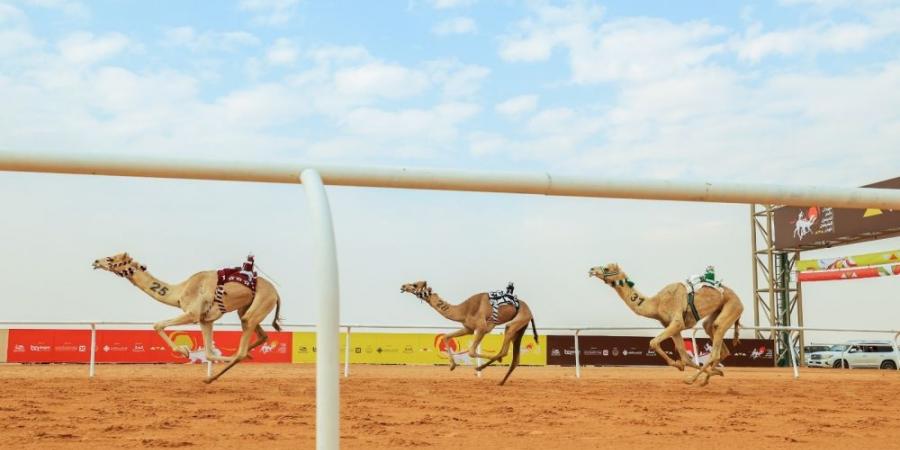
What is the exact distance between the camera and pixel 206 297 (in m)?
11.1

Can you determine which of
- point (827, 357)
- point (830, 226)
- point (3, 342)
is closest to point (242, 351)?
point (3, 342)

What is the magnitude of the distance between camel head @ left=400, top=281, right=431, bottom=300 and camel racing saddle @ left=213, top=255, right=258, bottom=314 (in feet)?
10.9

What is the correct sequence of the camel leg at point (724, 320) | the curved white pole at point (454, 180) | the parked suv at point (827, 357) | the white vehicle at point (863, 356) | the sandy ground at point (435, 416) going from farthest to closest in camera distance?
the parked suv at point (827, 357) → the white vehicle at point (863, 356) → the camel leg at point (724, 320) → the sandy ground at point (435, 416) → the curved white pole at point (454, 180)

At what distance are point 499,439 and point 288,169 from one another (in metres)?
4.65

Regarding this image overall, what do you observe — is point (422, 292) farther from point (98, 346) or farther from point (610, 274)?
point (98, 346)

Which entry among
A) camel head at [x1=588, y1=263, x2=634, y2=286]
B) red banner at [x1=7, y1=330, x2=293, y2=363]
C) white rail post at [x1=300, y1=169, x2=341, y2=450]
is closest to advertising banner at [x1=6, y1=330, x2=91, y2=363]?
red banner at [x1=7, y1=330, x2=293, y2=363]

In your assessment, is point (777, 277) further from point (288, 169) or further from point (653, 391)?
point (288, 169)

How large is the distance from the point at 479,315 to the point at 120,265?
5804 millimetres

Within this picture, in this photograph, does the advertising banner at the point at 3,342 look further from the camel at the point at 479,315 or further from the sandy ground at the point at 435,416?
the camel at the point at 479,315

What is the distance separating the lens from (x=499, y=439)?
681 centimetres

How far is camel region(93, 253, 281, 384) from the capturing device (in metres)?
11.0

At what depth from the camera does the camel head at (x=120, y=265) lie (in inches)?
430

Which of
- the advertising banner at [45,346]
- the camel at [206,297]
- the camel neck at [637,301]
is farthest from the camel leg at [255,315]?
the advertising banner at [45,346]

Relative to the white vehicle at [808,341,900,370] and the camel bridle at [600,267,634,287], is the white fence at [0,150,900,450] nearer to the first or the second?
the camel bridle at [600,267,634,287]
